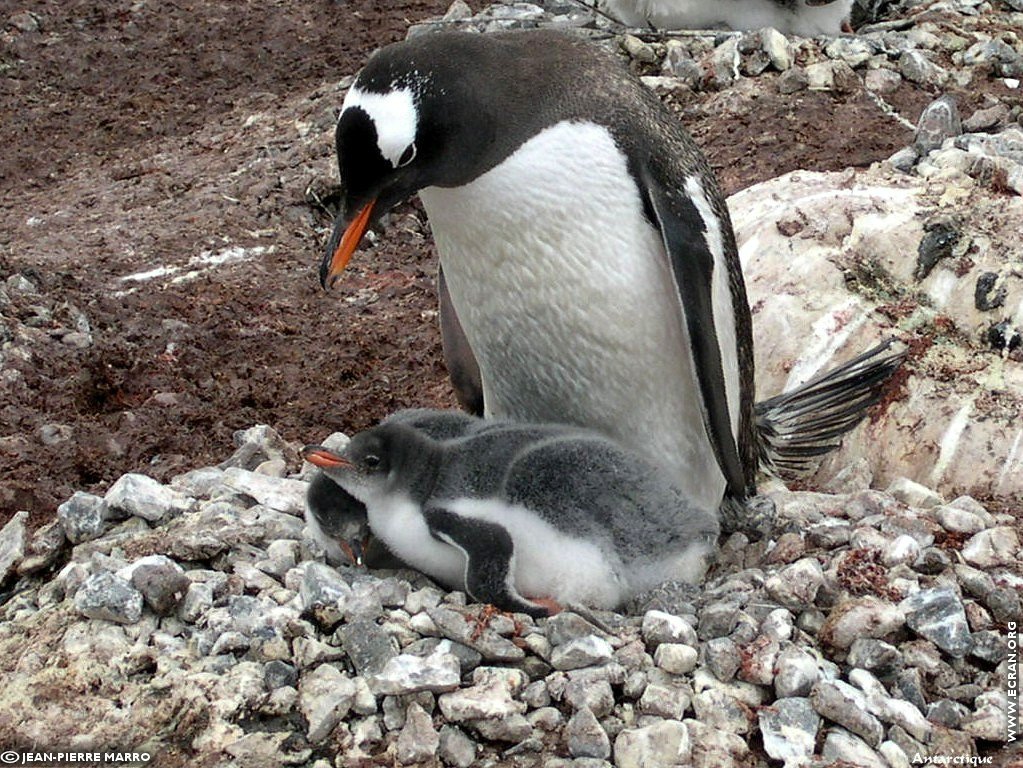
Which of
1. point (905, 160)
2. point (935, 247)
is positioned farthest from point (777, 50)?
point (935, 247)

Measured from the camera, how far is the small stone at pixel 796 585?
2789 mm

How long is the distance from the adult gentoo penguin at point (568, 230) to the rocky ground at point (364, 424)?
45cm

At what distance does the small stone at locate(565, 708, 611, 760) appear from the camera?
7.64 feet

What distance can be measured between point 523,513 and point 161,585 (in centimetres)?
74

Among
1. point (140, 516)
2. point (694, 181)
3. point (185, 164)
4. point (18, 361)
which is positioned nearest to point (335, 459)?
point (140, 516)

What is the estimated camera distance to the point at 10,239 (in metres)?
5.84

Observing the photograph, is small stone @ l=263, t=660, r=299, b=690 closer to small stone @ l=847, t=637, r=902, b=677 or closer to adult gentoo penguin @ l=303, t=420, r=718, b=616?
adult gentoo penguin @ l=303, t=420, r=718, b=616

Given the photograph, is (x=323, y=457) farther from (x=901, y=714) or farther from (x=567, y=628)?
(x=901, y=714)

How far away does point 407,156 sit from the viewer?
2.78 m

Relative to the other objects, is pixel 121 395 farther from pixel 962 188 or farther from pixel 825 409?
pixel 962 188

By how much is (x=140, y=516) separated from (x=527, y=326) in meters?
1.00

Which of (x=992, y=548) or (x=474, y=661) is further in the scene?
(x=992, y=548)

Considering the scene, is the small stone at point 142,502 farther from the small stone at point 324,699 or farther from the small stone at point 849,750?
the small stone at point 849,750

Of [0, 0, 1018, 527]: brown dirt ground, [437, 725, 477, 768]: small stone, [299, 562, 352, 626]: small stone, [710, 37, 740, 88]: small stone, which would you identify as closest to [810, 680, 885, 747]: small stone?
[437, 725, 477, 768]: small stone
